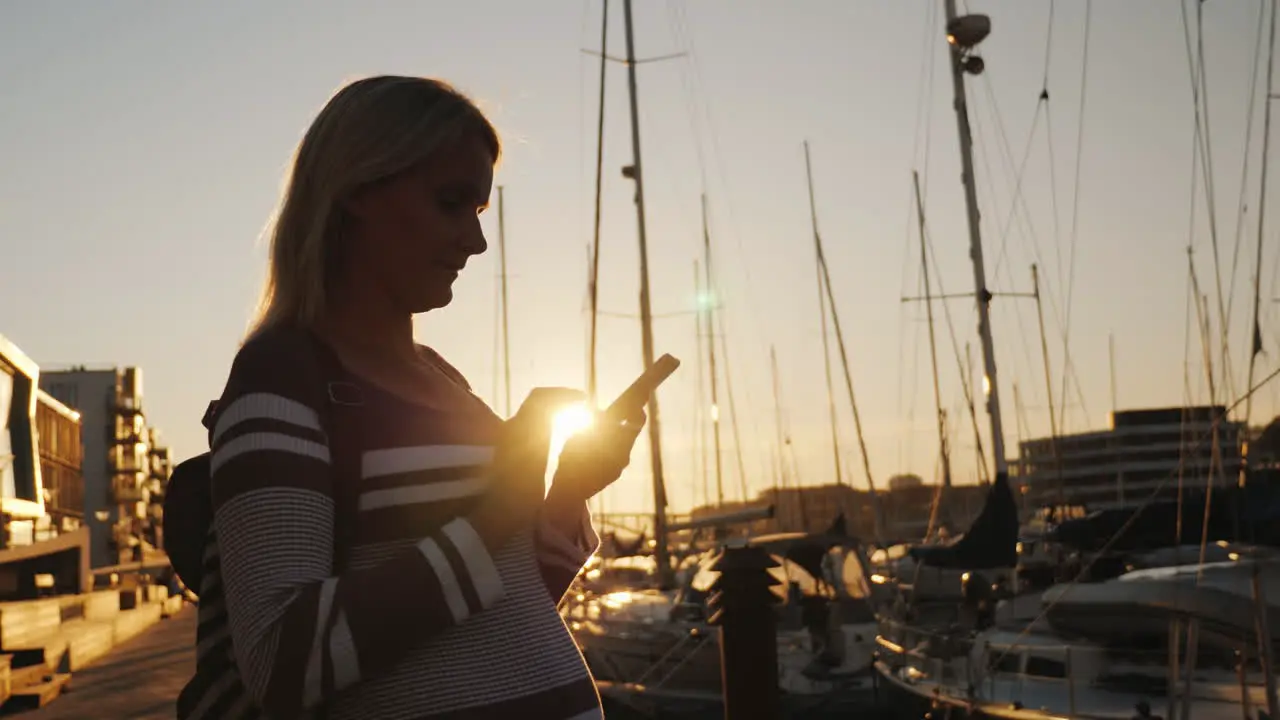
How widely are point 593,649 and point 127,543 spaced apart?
7104 cm

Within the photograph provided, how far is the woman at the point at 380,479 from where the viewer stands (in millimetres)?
1395

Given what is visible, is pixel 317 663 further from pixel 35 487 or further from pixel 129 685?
pixel 35 487

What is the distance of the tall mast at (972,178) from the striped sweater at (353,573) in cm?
2228

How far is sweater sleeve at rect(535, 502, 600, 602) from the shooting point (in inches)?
71.1

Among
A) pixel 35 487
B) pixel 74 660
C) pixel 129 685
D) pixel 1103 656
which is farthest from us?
pixel 35 487

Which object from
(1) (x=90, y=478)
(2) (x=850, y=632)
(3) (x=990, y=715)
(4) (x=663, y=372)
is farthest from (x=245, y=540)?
(1) (x=90, y=478)

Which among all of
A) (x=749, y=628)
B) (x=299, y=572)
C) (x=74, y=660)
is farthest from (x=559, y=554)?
(x=74, y=660)

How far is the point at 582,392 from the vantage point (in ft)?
5.72

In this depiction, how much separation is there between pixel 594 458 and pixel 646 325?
24.2 metres

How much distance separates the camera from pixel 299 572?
4.57 feet

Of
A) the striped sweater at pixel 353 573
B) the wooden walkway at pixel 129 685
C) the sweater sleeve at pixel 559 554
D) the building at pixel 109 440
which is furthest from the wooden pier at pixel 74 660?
the building at pixel 109 440

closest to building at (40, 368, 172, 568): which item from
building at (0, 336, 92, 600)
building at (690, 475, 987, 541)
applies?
building at (0, 336, 92, 600)

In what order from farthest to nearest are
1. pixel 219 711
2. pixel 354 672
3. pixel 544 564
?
pixel 544 564 < pixel 219 711 < pixel 354 672

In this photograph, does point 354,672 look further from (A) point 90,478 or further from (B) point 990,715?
(A) point 90,478
